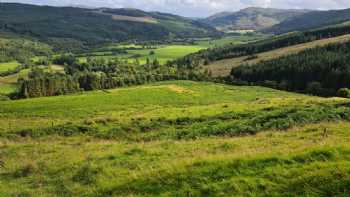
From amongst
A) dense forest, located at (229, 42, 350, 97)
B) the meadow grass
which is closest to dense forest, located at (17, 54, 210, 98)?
dense forest, located at (229, 42, 350, 97)

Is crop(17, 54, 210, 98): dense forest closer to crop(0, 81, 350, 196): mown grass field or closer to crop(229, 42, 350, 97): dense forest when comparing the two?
crop(229, 42, 350, 97): dense forest

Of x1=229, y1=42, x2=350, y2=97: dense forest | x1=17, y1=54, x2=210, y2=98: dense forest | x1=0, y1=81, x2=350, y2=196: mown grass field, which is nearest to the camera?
x1=0, y1=81, x2=350, y2=196: mown grass field

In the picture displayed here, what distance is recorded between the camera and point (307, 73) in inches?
5842

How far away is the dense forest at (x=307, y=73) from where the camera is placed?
130350 millimetres

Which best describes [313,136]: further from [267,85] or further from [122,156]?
[267,85]

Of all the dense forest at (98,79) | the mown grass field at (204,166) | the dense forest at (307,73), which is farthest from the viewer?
the dense forest at (98,79)

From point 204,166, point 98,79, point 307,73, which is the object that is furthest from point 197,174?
point 307,73

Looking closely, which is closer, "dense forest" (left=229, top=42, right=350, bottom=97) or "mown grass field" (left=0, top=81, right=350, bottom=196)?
"mown grass field" (left=0, top=81, right=350, bottom=196)

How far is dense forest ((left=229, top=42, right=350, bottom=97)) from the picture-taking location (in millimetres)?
130350

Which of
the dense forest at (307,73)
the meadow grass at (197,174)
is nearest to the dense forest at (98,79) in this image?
the dense forest at (307,73)

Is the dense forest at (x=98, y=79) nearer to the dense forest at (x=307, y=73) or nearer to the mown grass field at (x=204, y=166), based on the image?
the dense forest at (x=307, y=73)

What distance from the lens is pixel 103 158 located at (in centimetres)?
2069

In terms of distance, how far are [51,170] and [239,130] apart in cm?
1572

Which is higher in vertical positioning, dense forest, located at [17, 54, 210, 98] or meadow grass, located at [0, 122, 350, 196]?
meadow grass, located at [0, 122, 350, 196]
